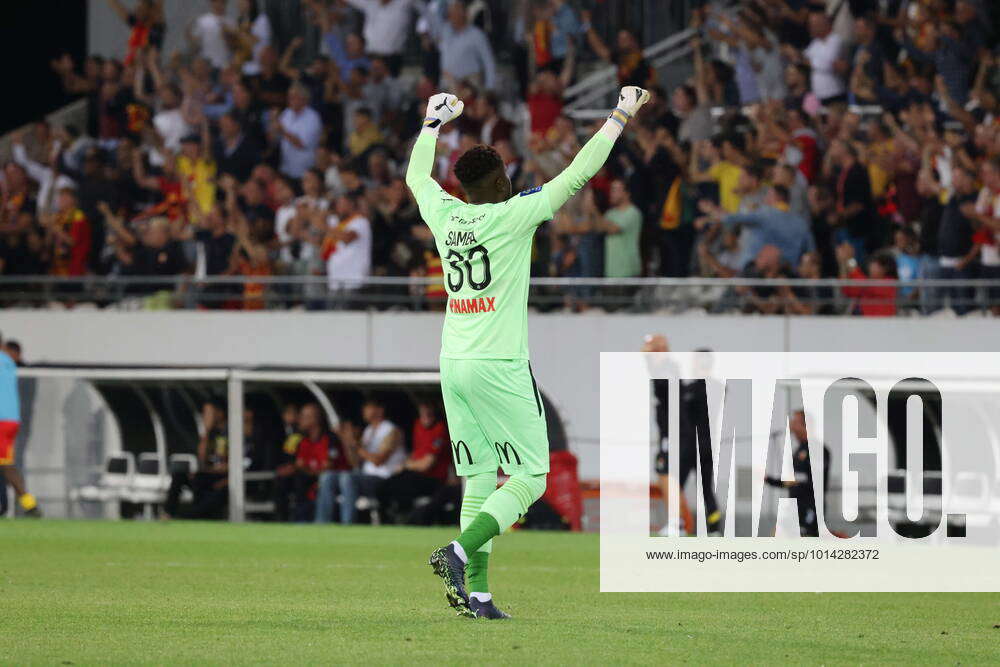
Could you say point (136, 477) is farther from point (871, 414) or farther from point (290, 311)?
point (871, 414)

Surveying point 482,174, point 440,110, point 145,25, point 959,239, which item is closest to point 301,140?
point 145,25

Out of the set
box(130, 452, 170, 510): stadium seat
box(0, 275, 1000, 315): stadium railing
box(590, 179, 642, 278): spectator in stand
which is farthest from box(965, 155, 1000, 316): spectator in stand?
box(130, 452, 170, 510): stadium seat

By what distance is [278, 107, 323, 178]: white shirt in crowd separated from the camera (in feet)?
69.5

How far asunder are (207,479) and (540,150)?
5.19m

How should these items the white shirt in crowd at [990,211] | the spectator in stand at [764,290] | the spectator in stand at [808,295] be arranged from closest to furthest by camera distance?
the white shirt in crowd at [990,211] → the spectator in stand at [808,295] → the spectator in stand at [764,290]

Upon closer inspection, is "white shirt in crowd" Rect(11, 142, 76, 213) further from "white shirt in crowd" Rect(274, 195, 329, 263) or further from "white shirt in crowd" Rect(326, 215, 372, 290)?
"white shirt in crowd" Rect(326, 215, 372, 290)

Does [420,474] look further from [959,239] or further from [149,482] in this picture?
[959,239]

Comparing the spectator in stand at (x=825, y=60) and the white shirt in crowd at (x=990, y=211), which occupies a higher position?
the spectator in stand at (x=825, y=60)

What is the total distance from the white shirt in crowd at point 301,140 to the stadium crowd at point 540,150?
31 millimetres

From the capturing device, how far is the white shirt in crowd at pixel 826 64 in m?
19.1

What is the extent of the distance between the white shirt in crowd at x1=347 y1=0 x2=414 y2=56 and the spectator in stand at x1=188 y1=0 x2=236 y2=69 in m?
2.15

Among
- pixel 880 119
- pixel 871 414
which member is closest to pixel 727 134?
pixel 880 119

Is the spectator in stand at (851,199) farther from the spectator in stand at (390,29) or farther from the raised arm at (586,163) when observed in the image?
the raised arm at (586,163)

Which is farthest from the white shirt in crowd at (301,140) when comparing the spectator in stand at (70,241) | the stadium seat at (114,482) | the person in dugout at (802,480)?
the person in dugout at (802,480)
